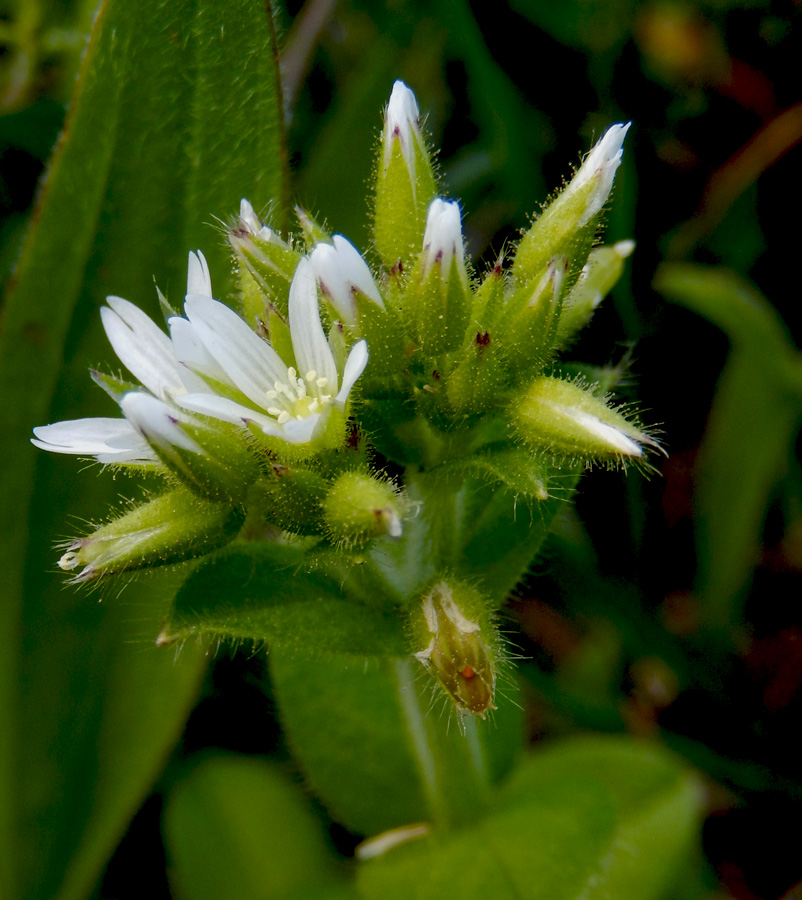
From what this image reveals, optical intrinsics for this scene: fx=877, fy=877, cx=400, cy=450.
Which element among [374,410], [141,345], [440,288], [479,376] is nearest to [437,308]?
[440,288]

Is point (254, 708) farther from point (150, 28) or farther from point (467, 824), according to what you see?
point (150, 28)

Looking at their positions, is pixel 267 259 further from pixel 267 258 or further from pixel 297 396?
pixel 297 396

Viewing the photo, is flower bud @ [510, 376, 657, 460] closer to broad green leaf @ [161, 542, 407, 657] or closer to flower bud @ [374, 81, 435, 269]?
flower bud @ [374, 81, 435, 269]

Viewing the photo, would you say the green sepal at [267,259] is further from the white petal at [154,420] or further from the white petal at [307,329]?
the white petal at [154,420]

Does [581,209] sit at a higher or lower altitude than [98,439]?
higher

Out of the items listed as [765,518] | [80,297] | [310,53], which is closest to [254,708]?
[80,297]

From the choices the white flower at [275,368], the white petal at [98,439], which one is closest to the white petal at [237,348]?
the white flower at [275,368]
